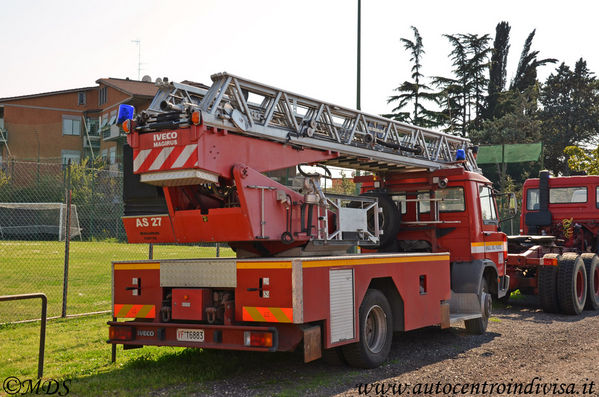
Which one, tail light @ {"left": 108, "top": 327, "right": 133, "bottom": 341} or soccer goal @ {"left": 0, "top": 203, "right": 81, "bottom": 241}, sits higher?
soccer goal @ {"left": 0, "top": 203, "right": 81, "bottom": 241}

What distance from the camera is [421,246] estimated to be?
11.7m

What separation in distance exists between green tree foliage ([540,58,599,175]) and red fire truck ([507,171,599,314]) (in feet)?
137

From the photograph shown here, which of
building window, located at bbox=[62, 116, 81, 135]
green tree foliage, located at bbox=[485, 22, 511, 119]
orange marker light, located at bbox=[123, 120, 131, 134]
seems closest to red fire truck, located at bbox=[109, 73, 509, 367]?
orange marker light, located at bbox=[123, 120, 131, 134]

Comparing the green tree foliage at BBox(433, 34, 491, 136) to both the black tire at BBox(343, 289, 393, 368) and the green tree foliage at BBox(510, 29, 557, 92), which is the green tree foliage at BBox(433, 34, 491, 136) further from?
the black tire at BBox(343, 289, 393, 368)

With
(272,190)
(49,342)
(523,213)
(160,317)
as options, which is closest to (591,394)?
(272,190)

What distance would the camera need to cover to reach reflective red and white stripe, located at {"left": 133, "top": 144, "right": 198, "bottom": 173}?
7.34 meters

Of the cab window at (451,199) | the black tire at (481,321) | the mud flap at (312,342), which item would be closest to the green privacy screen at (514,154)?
the cab window at (451,199)

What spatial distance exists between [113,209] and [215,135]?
62.3 ft

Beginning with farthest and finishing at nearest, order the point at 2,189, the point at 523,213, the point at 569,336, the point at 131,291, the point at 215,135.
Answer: the point at 2,189 → the point at 523,213 → the point at 569,336 → the point at 131,291 → the point at 215,135

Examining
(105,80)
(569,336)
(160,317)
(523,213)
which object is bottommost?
(569,336)

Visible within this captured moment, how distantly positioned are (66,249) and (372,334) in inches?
244

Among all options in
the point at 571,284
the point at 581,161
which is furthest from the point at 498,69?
the point at 571,284

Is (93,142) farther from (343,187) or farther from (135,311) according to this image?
(135,311)

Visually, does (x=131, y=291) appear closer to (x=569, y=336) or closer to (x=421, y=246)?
(x=421, y=246)
